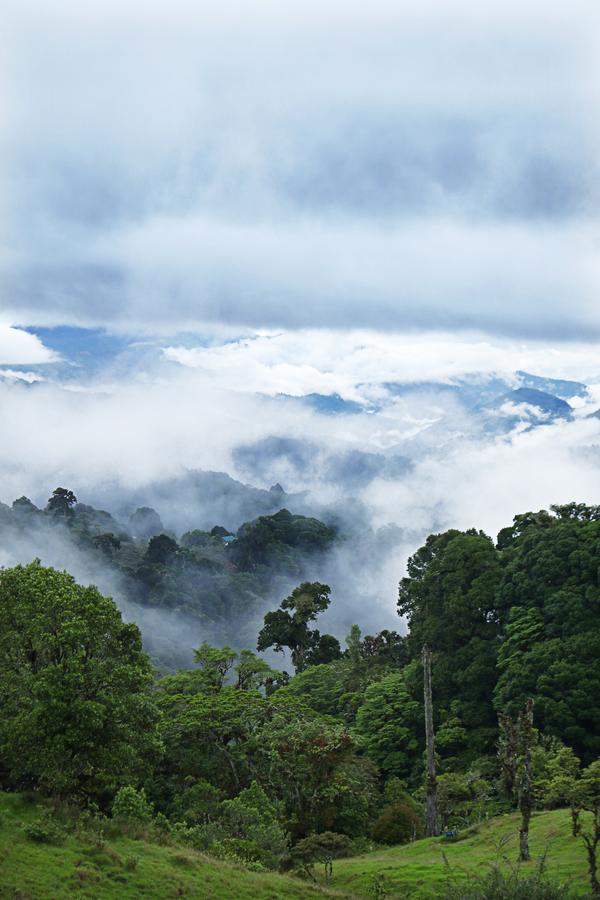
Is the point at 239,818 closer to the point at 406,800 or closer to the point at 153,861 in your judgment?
the point at 153,861

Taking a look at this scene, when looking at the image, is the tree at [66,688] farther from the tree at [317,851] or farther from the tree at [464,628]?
the tree at [464,628]

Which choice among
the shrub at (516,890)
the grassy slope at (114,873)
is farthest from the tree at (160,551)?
the shrub at (516,890)

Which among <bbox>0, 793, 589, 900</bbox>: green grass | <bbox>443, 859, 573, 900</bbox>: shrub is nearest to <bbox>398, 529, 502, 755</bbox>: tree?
<bbox>0, 793, 589, 900</bbox>: green grass

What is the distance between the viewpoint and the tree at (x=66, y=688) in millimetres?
27375

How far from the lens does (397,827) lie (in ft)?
136

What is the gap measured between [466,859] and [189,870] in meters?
13.3

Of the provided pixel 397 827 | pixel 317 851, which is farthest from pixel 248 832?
pixel 397 827

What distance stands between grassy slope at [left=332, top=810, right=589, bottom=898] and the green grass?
0.13ft

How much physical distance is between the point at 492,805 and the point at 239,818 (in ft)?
51.9

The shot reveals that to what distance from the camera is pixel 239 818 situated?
3306 centimetres

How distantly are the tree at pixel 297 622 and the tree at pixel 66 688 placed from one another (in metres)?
54.6

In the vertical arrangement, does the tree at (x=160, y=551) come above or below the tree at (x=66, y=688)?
above

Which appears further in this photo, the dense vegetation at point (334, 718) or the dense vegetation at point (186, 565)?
the dense vegetation at point (186, 565)

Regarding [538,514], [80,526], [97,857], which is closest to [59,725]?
[97,857]
